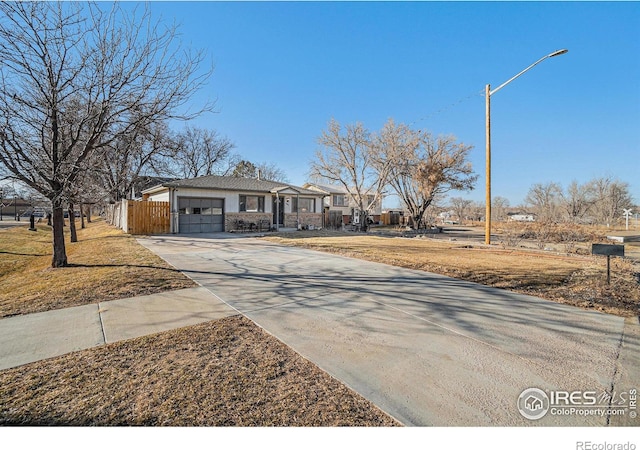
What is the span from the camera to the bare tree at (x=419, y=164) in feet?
→ 83.4

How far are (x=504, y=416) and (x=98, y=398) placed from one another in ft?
9.84

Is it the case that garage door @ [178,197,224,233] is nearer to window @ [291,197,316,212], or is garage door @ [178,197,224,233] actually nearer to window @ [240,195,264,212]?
window @ [240,195,264,212]

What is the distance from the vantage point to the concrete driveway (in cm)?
218

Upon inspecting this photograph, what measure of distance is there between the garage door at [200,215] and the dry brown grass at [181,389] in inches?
606

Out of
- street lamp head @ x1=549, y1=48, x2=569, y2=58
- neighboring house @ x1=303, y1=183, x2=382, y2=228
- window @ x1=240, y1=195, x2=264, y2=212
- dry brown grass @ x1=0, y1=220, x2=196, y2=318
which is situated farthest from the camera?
neighboring house @ x1=303, y1=183, x2=382, y2=228

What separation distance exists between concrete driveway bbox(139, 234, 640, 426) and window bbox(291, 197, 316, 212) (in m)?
16.3

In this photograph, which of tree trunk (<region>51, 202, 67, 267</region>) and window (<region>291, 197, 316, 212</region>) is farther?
window (<region>291, 197, 316, 212</region>)

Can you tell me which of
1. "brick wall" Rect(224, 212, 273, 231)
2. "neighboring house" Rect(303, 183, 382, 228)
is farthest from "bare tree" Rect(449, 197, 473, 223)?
"brick wall" Rect(224, 212, 273, 231)

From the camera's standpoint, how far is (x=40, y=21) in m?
6.11

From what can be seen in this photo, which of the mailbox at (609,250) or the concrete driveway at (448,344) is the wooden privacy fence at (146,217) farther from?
the mailbox at (609,250)

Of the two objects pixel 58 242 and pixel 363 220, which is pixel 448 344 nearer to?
pixel 58 242

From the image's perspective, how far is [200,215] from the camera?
1781cm
